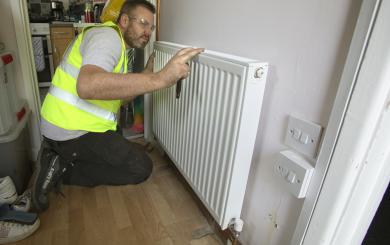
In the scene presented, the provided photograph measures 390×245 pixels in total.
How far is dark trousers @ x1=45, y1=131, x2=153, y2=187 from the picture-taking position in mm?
1241

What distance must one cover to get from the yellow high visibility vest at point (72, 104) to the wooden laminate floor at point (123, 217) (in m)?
0.40

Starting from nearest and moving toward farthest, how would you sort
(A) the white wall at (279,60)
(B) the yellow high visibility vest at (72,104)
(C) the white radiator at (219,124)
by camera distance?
1. (A) the white wall at (279,60)
2. (C) the white radiator at (219,124)
3. (B) the yellow high visibility vest at (72,104)

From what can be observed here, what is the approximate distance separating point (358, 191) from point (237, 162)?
0.35m

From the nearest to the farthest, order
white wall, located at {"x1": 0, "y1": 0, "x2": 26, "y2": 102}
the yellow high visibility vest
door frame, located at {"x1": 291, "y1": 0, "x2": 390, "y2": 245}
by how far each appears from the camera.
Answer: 1. door frame, located at {"x1": 291, "y1": 0, "x2": 390, "y2": 245}
2. the yellow high visibility vest
3. white wall, located at {"x1": 0, "y1": 0, "x2": 26, "y2": 102}

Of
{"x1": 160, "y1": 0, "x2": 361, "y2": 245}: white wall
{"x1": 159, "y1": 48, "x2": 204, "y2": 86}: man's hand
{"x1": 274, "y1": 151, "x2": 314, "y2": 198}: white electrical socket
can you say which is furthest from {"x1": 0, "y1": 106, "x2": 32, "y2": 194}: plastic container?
{"x1": 274, "y1": 151, "x2": 314, "y2": 198}: white electrical socket

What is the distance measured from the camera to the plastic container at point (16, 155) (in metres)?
1.20

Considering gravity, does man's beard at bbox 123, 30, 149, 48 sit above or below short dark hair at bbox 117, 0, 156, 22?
below

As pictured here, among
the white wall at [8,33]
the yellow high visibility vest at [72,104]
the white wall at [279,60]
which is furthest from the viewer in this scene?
the white wall at [8,33]

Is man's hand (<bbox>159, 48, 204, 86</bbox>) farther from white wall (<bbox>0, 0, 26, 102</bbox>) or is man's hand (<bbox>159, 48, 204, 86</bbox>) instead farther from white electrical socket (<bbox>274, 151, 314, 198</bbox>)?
white wall (<bbox>0, 0, 26, 102</bbox>)

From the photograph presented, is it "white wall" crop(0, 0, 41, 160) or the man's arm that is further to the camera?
"white wall" crop(0, 0, 41, 160)

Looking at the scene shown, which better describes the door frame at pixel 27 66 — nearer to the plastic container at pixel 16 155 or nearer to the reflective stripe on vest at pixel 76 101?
the plastic container at pixel 16 155

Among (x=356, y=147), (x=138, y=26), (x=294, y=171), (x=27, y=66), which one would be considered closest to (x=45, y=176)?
(x=27, y=66)

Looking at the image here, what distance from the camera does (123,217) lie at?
3.93 feet

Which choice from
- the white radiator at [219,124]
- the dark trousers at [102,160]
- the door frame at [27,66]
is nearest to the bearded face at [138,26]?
the white radiator at [219,124]
